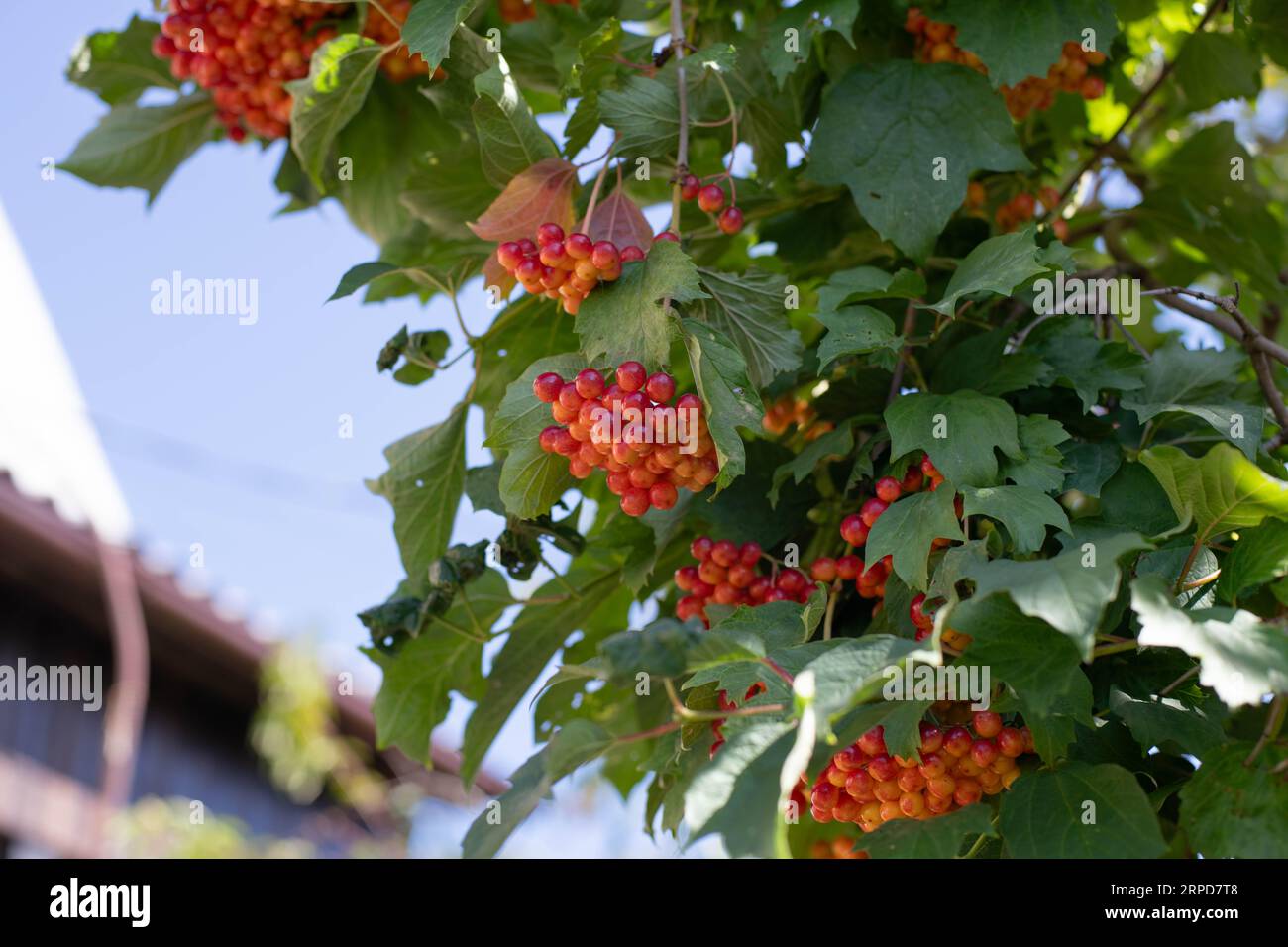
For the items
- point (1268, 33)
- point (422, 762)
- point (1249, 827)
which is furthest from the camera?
point (1268, 33)

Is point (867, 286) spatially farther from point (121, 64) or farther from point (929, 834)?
point (121, 64)

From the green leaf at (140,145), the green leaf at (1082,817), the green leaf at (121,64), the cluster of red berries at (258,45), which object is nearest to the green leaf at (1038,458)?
the green leaf at (1082,817)

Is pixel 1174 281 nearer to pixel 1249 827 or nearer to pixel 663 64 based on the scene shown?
pixel 663 64

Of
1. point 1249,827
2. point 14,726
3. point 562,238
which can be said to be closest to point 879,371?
point 562,238

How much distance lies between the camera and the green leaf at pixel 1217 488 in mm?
1564

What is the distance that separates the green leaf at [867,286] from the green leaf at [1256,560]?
1.93ft

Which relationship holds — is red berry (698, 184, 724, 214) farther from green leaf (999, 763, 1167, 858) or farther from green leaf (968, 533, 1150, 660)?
green leaf (999, 763, 1167, 858)

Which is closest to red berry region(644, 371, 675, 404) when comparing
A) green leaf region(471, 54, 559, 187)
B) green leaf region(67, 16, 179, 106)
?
green leaf region(471, 54, 559, 187)

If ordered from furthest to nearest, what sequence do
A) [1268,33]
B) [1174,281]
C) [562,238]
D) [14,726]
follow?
[14,726] → [1174,281] → [1268,33] → [562,238]

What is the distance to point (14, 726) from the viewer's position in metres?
5.48

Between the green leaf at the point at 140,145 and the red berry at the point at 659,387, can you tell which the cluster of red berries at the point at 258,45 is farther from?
the red berry at the point at 659,387

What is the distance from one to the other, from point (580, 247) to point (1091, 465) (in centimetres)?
80

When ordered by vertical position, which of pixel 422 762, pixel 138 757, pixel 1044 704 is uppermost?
pixel 1044 704
